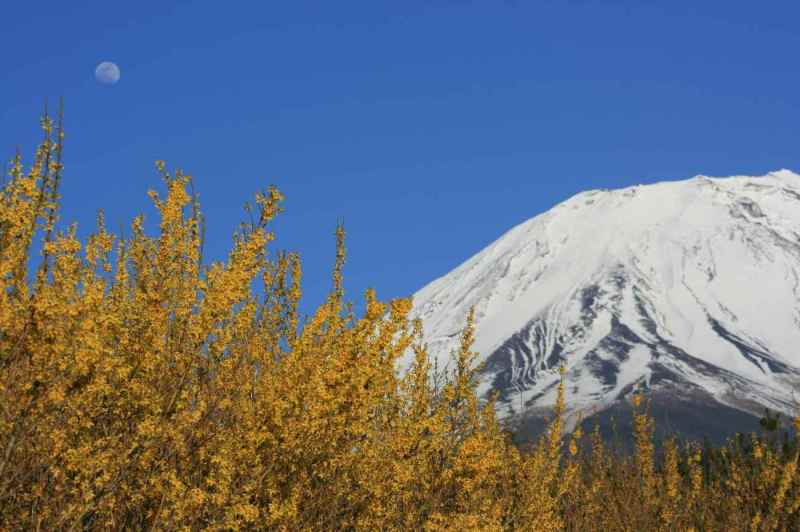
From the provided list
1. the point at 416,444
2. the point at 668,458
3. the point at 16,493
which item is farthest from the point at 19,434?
the point at 668,458

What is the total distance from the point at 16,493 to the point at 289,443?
1.46m

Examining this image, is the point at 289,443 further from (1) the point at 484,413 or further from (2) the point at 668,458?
(2) the point at 668,458

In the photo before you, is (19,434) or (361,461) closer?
(19,434)

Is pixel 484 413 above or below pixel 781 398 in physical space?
below

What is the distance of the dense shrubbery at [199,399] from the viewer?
4.32 m

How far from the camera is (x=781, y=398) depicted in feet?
607

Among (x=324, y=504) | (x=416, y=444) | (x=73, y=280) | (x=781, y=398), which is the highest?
(x=781, y=398)

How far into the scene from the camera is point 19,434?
13.4 feet

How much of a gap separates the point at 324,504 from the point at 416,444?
1035 millimetres

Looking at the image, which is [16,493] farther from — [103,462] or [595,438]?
[595,438]

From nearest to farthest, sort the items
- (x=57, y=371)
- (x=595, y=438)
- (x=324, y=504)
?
1. (x=57, y=371)
2. (x=324, y=504)
3. (x=595, y=438)

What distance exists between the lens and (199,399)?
5.03m

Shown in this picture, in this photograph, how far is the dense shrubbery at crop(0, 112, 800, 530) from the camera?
170 inches

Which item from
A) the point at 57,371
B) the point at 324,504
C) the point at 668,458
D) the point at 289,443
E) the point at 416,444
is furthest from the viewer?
the point at 668,458
